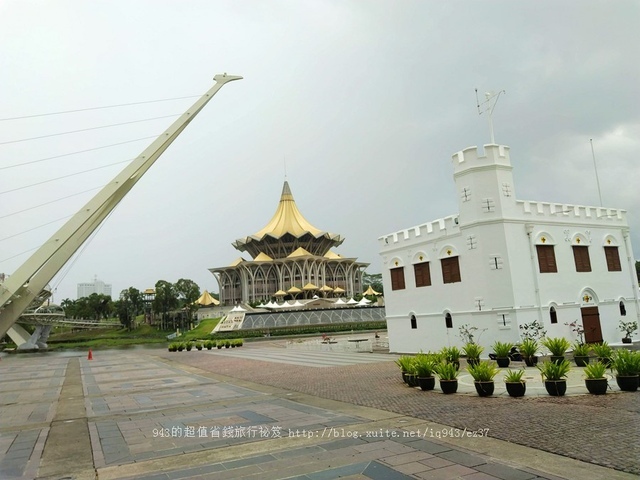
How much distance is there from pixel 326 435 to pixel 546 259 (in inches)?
664

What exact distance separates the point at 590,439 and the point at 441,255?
15.6 meters

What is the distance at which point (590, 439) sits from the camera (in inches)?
275

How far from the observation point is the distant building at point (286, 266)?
9012cm

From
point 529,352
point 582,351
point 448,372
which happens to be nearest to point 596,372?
point 448,372

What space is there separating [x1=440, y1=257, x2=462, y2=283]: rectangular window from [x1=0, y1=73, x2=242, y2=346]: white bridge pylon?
1367cm

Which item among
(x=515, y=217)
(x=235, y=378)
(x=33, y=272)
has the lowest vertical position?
(x=235, y=378)

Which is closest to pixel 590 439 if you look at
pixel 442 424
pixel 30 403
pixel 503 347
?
pixel 442 424

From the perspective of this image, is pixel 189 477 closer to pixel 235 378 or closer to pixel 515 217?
pixel 235 378

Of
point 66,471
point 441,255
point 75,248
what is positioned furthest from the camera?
A: point 441,255

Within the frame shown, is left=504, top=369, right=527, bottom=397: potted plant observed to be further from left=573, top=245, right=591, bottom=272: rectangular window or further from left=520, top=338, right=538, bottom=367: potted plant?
left=573, top=245, right=591, bottom=272: rectangular window

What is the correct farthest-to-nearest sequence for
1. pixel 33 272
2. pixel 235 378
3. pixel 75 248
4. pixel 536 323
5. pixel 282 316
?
1. pixel 282 316
2. pixel 536 323
3. pixel 235 378
4. pixel 75 248
5. pixel 33 272

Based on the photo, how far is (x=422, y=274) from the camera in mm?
23531

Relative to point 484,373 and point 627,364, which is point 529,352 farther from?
point 484,373

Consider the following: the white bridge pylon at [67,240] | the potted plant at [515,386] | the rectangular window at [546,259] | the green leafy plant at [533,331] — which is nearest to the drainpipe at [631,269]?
the rectangular window at [546,259]
